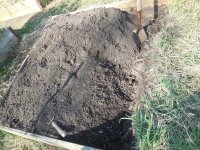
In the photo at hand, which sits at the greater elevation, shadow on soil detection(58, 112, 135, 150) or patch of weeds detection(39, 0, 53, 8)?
shadow on soil detection(58, 112, 135, 150)

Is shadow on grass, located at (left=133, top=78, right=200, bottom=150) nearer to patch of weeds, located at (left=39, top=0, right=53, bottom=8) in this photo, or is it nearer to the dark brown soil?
the dark brown soil

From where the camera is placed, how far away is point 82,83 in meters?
4.13

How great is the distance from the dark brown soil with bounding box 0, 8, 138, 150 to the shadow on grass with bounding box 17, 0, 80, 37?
146 cm

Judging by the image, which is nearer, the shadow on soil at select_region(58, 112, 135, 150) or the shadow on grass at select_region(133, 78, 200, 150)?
the shadow on grass at select_region(133, 78, 200, 150)

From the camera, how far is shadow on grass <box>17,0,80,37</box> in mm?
6590

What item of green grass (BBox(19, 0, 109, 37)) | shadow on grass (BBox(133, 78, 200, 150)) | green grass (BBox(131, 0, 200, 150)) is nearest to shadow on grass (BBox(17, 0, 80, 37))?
green grass (BBox(19, 0, 109, 37))

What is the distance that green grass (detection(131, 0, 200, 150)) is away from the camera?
294 centimetres

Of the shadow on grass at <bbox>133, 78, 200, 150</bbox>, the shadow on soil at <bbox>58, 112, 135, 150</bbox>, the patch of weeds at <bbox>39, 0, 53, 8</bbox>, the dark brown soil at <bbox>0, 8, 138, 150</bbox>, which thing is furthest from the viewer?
the patch of weeds at <bbox>39, 0, 53, 8</bbox>

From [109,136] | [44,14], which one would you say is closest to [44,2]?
[44,14]

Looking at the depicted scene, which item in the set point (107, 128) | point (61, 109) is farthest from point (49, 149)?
point (107, 128)

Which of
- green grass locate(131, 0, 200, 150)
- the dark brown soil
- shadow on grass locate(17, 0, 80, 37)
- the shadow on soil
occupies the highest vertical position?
green grass locate(131, 0, 200, 150)

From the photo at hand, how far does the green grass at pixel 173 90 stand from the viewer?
2.94 meters

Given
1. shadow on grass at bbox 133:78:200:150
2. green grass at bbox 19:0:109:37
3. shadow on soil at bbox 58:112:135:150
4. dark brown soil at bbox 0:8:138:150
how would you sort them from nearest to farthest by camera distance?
shadow on grass at bbox 133:78:200:150
shadow on soil at bbox 58:112:135:150
dark brown soil at bbox 0:8:138:150
green grass at bbox 19:0:109:37

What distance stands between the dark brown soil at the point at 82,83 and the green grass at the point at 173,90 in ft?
1.23
